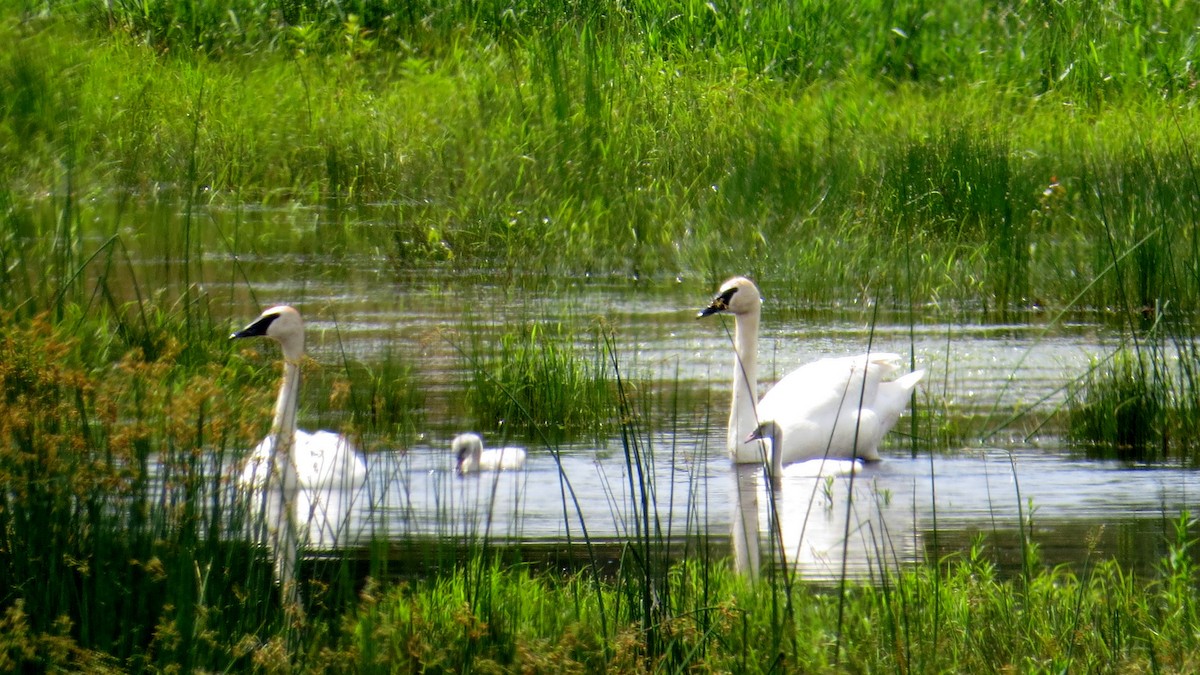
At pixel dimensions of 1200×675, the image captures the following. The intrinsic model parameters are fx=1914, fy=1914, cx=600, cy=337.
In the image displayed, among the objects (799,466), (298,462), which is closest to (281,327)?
(298,462)

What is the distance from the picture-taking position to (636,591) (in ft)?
13.4

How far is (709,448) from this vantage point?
7832 millimetres

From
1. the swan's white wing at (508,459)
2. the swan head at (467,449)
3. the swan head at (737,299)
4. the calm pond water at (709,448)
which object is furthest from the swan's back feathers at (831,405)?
the swan head at (467,449)

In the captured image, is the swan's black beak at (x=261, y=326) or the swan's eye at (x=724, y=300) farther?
the swan's eye at (x=724, y=300)

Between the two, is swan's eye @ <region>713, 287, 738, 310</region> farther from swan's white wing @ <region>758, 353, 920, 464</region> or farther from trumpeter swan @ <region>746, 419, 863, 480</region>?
trumpeter swan @ <region>746, 419, 863, 480</region>

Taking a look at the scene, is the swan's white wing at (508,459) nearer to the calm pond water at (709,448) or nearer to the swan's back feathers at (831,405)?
the calm pond water at (709,448)

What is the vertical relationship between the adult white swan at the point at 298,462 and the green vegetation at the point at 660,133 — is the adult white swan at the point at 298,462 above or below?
below

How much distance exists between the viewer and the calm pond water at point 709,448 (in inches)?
211

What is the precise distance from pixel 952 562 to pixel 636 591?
1.36 m

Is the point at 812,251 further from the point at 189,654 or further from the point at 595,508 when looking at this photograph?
the point at 189,654

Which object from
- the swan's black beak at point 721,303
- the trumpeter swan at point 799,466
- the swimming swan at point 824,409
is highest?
the swan's black beak at point 721,303

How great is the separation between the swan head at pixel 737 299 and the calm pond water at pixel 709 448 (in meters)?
0.21

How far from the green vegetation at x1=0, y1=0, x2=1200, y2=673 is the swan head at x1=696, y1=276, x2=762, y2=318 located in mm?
536

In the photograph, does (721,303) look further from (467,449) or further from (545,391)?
(467,449)
